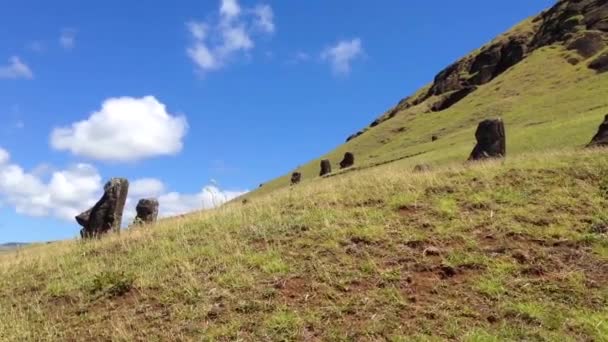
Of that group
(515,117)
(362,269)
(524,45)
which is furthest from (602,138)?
(524,45)

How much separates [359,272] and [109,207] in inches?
524

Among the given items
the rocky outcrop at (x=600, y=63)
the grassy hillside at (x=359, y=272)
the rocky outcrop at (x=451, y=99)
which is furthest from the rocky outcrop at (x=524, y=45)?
the grassy hillside at (x=359, y=272)

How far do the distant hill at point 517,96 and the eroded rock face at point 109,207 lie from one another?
969 inches

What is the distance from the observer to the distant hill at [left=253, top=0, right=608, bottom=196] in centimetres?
4934

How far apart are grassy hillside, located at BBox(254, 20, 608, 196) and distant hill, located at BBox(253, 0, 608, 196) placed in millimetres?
99

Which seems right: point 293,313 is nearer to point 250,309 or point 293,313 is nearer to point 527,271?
point 250,309

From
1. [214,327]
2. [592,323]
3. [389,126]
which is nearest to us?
[592,323]

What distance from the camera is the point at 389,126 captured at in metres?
107

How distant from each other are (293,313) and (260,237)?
359 centimetres

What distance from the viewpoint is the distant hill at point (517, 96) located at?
49344mm

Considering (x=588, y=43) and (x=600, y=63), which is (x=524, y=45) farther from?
(x=600, y=63)

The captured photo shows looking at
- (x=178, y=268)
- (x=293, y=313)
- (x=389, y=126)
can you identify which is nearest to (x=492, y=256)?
(x=293, y=313)

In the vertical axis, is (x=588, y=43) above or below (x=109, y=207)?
above

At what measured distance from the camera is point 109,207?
20.3 m
